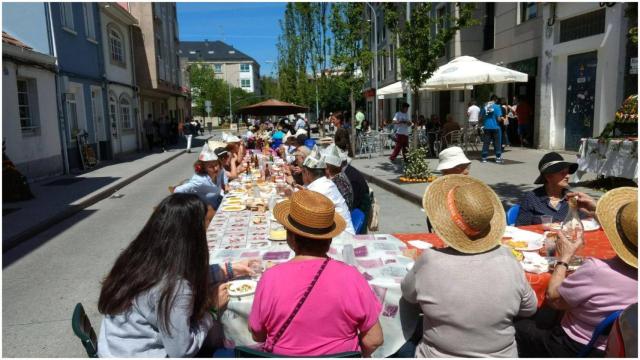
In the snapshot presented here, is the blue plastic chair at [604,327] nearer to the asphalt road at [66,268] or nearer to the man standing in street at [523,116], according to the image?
the asphalt road at [66,268]

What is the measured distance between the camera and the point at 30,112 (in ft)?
46.8

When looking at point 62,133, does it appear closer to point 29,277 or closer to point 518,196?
point 29,277

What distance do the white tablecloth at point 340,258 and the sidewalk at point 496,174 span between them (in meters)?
5.00

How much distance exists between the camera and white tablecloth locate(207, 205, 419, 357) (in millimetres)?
2760

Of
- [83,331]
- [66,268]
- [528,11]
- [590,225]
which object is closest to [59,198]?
[66,268]

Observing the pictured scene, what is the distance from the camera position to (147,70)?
87.7ft

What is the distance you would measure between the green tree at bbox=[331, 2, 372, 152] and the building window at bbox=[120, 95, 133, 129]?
36.8 ft

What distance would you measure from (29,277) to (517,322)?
5438 mm

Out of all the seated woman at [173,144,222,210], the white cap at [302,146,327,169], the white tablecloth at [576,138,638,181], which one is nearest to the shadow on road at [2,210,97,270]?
the seated woman at [173,144,222,210]

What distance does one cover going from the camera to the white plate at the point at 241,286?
2.78 m

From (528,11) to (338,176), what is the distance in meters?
15.9

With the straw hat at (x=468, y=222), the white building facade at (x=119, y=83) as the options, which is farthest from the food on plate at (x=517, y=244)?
the white building facade at (x=119, y=83)

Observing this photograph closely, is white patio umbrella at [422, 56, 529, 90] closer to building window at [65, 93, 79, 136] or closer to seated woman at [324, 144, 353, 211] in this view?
seated woman at [324, 144, 353, 211]

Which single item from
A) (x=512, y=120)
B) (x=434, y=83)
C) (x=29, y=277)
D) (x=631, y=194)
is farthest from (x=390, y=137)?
(x=631, y=194)
